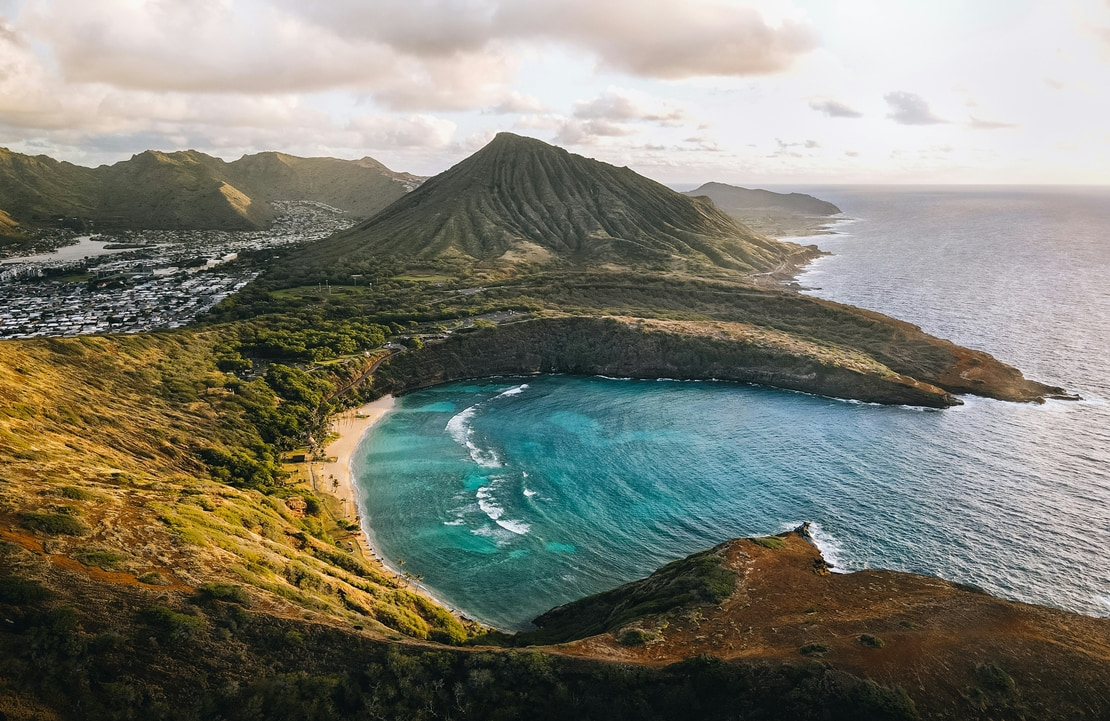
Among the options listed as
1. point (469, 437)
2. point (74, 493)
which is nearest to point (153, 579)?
point (74, 493)

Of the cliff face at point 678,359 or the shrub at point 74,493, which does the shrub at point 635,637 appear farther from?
the cliff face at point 678,359

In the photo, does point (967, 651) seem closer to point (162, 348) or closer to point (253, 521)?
point (253, 521)

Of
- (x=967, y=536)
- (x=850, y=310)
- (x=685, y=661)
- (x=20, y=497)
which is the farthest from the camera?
(x=850, y=310)

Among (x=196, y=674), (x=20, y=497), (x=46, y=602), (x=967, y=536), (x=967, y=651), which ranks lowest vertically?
(x=967, y=536)

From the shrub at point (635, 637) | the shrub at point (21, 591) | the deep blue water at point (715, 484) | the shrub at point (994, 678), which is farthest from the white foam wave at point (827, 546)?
the shrub at point (21, 591)

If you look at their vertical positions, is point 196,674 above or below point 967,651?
above

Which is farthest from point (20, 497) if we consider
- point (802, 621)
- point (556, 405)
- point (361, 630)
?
point (556, 405)
